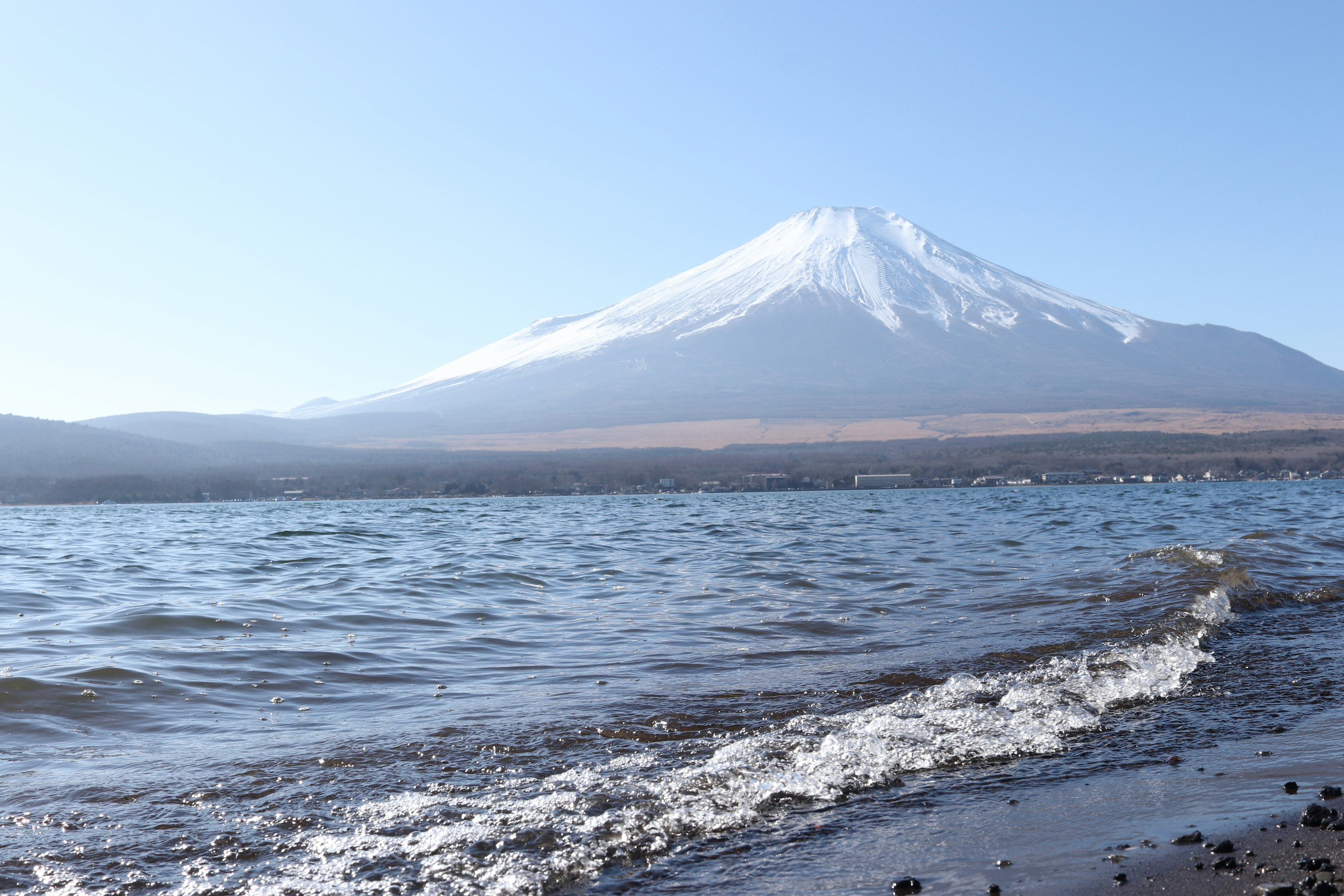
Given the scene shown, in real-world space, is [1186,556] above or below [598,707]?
below

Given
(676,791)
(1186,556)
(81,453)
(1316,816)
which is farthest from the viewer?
(81,453)

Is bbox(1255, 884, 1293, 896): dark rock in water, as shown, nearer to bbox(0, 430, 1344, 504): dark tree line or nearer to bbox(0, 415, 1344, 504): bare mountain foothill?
bbox(0, 415, 1344, 504): bare mountain foothill

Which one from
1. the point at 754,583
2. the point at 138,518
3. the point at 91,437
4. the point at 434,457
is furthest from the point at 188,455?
the point at 754,583

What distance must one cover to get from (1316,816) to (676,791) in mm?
3645

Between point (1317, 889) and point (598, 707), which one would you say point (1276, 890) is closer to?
point (1317, 889)

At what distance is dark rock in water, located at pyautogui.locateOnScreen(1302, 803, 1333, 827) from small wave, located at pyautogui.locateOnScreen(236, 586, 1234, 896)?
6.14 feet

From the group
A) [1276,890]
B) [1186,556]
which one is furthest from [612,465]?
[1276,890]

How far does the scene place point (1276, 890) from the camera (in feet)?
13.2

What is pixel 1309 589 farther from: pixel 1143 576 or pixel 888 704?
pixel 888 704

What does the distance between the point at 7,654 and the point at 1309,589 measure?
19.1 m

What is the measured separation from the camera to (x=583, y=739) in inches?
282

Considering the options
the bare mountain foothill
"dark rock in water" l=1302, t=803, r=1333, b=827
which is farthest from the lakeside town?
"dark rock in water" l=1302, t=803, r=1333, b=827

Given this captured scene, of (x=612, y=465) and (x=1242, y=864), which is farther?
(x=612, y=465)

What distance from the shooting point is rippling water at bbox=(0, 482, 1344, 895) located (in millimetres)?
4930
